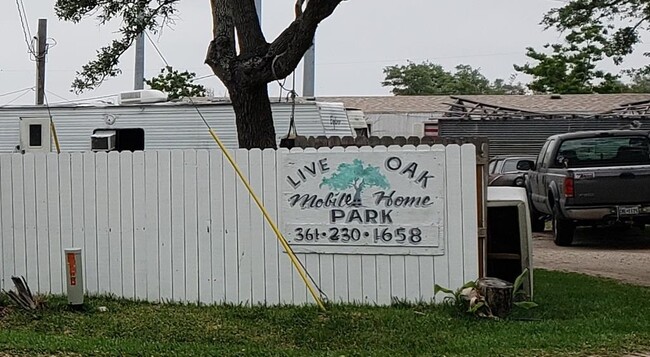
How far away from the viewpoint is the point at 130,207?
984 centimetres

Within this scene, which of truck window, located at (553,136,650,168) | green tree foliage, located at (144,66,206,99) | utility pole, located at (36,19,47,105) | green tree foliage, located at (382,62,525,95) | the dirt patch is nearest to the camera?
the dirt patch

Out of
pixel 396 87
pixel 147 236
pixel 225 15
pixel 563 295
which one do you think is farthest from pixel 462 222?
pixel 396 87

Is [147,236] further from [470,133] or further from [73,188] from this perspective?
[470,133]

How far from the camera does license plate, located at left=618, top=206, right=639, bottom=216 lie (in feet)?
51.3

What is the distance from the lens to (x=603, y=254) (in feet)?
50.8

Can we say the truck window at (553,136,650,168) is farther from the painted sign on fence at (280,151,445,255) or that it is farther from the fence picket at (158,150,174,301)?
the fence picket at (158,150,174,301)

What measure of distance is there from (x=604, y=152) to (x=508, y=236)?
6.93 metres

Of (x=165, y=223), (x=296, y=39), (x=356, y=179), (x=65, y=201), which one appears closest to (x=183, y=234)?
(x=165, y=223)

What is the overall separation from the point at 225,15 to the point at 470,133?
498 inches

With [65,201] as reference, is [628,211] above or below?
below

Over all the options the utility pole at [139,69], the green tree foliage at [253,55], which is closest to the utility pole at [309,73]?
the utility pole at [139,69]

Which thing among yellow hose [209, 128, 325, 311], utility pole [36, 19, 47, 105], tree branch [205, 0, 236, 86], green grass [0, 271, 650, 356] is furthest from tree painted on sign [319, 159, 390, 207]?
utility pole [36, 19, 47, 105]

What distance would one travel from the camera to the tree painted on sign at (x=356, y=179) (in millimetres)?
9273

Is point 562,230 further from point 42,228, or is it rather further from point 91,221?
point 42,228
